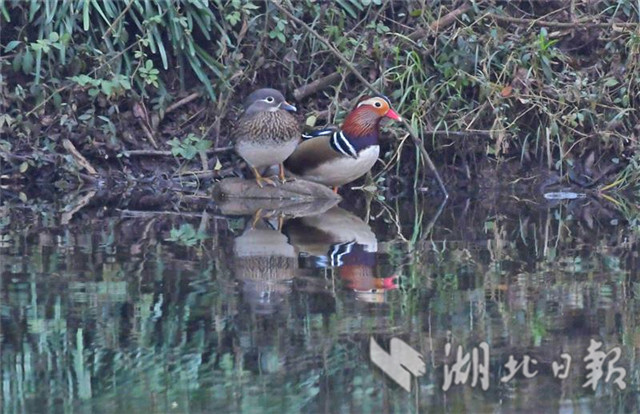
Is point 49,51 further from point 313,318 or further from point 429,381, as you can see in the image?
point 429,381

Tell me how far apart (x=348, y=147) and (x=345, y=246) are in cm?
219

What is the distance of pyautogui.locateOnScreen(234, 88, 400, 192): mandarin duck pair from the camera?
343 inches

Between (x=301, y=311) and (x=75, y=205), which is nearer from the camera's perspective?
(x=301, y=311)

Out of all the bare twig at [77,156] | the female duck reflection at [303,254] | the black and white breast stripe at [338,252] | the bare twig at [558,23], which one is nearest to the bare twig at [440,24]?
the bare twig at [558,23]

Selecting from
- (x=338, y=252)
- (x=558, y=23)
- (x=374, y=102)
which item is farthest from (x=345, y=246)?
(x=558, y=23)

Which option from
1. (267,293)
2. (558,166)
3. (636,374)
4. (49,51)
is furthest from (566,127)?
(636,374)

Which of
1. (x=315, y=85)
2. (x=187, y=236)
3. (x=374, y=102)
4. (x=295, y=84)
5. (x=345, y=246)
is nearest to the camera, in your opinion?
(x=345, y=246)

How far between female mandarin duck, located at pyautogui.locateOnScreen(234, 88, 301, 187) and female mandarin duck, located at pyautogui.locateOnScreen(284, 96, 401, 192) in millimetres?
243

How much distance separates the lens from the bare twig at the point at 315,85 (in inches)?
394

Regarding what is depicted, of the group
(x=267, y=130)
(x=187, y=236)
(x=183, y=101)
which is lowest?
(x=187, y=236)

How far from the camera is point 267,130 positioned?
28.4 feet

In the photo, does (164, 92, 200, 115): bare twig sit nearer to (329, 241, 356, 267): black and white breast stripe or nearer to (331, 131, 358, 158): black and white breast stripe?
(331, 131, 358, 158): black and white breast stripe

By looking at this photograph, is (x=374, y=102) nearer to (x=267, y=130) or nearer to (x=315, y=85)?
(x=267, y=130)

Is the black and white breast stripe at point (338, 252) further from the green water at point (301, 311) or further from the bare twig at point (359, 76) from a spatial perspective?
the bare twig at point (359, 76)
